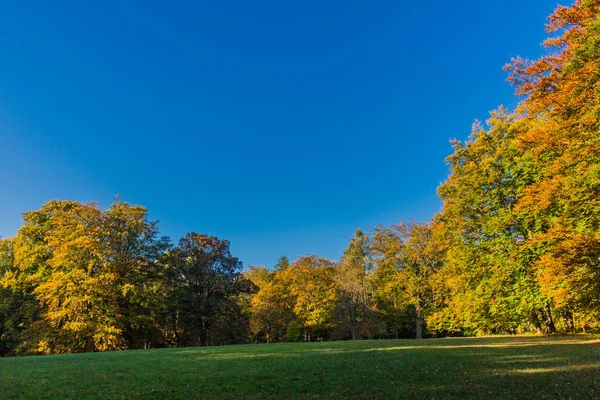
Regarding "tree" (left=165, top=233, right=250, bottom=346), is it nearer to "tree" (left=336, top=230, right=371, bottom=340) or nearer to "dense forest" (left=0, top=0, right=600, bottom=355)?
"dense forest" (left=0, top=0, right=600, bottom=355)

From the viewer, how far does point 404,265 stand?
4494cm

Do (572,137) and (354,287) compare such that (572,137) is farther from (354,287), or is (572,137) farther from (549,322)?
(354,287)

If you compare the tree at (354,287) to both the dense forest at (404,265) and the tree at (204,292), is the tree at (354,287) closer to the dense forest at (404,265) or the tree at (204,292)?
the dense forest at (404,265)

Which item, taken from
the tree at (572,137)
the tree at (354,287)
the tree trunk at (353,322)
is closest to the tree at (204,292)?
the tree at (354,287)

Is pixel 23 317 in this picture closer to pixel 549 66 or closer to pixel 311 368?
pixel 311 368

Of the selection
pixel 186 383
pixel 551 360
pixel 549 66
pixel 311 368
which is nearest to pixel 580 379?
pixel 551 360

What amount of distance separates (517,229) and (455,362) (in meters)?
17.9

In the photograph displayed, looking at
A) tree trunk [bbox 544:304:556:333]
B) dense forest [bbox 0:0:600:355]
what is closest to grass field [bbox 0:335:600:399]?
dense forest [bbox 0:0:600:355]

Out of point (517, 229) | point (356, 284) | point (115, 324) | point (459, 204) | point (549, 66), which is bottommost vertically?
point (115, 324)

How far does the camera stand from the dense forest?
14594 mm

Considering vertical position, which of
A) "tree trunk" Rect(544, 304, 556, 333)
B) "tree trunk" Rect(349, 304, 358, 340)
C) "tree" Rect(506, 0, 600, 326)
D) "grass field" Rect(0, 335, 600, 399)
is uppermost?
"tree" Rect(506, 0, 600, 326)

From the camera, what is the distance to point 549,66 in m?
14.4

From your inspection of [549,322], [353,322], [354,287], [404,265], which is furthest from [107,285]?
[549,322]

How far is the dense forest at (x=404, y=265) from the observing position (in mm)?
14594
